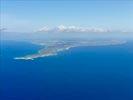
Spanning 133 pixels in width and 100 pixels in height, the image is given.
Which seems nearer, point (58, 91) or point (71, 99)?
point (71, 99)

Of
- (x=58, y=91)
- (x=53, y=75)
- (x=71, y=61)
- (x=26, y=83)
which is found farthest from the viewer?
(x=71, y=61)

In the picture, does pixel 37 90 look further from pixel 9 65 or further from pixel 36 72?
pixel 9 65

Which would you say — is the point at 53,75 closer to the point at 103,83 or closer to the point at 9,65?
the point at 103,83

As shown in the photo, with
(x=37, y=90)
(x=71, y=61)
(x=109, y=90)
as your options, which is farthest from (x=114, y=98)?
(x=71, y=61)

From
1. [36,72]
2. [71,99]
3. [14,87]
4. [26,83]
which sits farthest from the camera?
[36,72]

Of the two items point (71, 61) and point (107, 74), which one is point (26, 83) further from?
point (71, 61)

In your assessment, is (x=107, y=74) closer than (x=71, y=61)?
Yes

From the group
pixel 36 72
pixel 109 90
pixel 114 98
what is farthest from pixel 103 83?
pixel 36 72

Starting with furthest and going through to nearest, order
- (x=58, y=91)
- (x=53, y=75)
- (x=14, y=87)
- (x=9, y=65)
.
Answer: (x=9, y=65)
(x=53, y=75)
(x=14, y=87)
(x=58, y=91)

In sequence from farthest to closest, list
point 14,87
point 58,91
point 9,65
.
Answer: point 9,65 → point 14,87 → point 58,91
